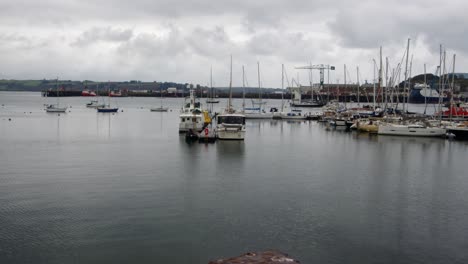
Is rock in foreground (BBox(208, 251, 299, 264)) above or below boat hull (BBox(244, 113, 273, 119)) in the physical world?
below

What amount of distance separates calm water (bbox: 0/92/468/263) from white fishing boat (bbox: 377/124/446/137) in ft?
45.7

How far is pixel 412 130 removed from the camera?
2116 inches

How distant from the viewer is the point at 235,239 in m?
16.5

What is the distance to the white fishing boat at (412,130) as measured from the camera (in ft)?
174

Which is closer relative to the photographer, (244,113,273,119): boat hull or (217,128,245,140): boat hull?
(217,128,245,140): boat hull

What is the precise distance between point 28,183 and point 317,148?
25.5 metres

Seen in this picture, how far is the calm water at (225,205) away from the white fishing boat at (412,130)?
13.9 m

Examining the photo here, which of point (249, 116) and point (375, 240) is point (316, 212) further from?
point (249, 116)

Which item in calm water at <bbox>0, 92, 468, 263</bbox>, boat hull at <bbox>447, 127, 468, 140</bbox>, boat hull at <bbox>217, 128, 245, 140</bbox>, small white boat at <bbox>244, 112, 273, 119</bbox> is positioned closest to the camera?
calm water at <bbox>0, 92, 468, 263</bbox>

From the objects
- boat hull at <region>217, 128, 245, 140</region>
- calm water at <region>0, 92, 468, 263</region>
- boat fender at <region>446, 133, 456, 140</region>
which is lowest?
calm water at <region>0, 92, 468, 263</region>

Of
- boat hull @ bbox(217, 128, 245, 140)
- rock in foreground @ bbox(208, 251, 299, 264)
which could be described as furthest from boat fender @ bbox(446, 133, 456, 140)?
rock in foreground @ bbox(208, 251, 299, 264)

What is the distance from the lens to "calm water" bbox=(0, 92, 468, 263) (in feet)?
51.2

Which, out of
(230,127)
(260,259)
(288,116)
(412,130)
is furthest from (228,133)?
(288,116)

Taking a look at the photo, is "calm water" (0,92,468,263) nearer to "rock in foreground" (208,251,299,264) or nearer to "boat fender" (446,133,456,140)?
"rock in foreground" (208,251,299,264)
